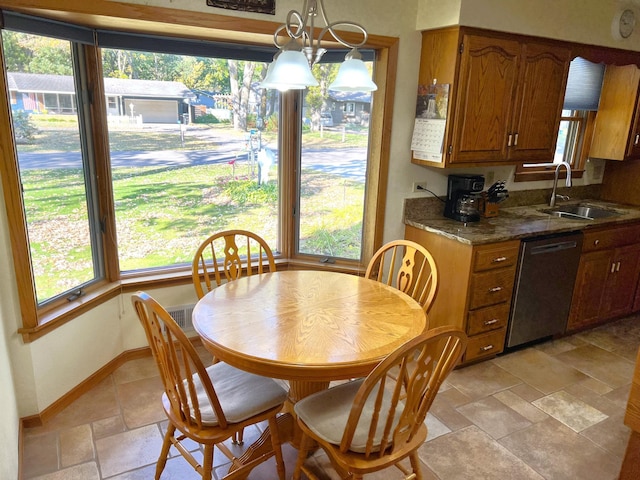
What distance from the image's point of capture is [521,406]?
2.60 metres

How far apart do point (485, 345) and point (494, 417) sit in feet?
1.99

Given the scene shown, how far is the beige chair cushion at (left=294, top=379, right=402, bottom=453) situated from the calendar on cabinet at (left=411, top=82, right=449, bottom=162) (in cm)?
166

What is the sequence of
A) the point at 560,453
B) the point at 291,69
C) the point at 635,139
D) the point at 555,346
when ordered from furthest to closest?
the point at 635,139, the point at 555,346, the point at 560,453, the point at 291,69

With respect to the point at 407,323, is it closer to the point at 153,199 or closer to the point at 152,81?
the point at 153,199

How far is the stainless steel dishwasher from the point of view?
9.83 feet

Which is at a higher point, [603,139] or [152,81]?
[152,81]

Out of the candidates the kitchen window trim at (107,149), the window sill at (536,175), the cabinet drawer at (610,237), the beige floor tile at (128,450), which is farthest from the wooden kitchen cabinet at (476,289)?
the beige floor tile at (128,450)

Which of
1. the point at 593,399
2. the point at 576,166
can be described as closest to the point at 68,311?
the point at 593,399

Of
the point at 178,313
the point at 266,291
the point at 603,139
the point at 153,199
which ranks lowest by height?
the point at 178,313

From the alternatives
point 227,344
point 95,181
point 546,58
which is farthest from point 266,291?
point 546,58

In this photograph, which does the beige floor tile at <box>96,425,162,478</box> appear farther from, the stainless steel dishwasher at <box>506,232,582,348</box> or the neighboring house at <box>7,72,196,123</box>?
the stainless steel dishwasher at <box>506,232,582,348</box>

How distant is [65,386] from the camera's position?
2.45m

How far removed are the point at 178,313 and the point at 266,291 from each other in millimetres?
1048

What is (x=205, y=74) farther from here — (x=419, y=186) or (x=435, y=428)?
(x=435, y=428)
